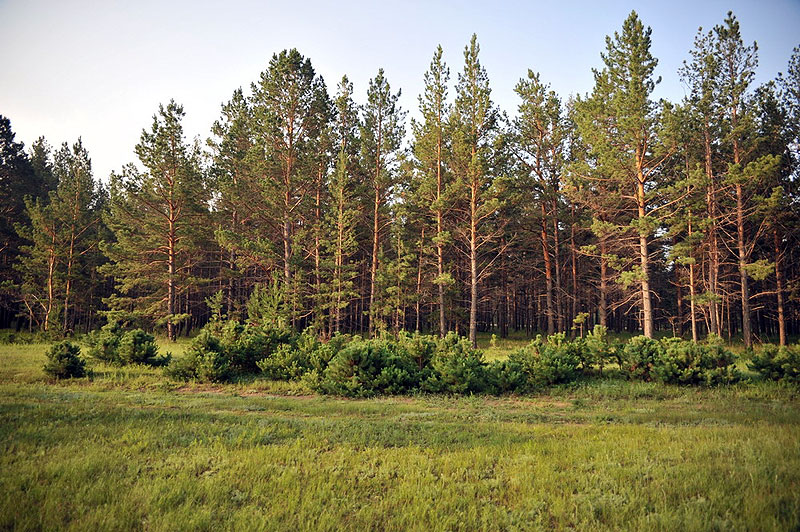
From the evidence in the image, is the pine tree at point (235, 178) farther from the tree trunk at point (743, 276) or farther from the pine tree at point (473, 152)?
the tree trunk at point (743, 276)

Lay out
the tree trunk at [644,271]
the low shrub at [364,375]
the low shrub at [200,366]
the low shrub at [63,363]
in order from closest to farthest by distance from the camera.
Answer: the low shrub at [364,375], the low shrub at [63,363], the low shrub at [200,366], the tree trunk at [644,271]

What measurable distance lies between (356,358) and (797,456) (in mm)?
9934

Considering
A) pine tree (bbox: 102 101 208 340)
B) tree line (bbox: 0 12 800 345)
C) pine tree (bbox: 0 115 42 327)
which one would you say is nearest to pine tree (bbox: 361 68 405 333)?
tree line (bbox: 0 12 800 345)

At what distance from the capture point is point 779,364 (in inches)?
468

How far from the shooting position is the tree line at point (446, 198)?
21734 mm

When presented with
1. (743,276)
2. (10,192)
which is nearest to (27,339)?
(10,192)

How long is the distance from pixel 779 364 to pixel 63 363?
24063mm

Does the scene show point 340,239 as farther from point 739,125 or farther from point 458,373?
point 739,125

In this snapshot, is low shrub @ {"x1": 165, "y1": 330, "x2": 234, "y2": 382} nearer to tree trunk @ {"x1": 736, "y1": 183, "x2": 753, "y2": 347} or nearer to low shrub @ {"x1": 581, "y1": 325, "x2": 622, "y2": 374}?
low shrub @ {"x1": 581, "y1": 325, "x2": 622, "y2": 374}

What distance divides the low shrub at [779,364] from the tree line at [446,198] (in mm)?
7877

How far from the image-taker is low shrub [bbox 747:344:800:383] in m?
11.7

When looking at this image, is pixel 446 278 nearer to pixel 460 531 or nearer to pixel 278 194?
pixel 278 194

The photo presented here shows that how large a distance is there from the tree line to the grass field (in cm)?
1189

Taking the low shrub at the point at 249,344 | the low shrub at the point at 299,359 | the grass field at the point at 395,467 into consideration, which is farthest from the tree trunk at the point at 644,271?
the low shrub at the point at 249,344
